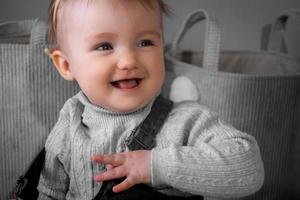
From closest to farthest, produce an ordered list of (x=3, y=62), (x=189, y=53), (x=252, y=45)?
(x=3, y=62) < (x=189, y=53) < (x=252, y=45)

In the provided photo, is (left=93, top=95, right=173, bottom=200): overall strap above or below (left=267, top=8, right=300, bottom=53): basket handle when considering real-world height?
below

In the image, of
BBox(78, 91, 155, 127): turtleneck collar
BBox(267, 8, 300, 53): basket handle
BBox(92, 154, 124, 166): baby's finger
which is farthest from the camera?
BBox(267, 8, 300, 53): basket handle

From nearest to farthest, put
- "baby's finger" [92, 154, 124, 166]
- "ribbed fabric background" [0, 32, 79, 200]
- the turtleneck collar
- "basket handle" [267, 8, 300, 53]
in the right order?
"baby's finger" [92, 154, 124, 166] → the turtleneck collar → "ribbed fabric background" [0, 32, 79, 200] → "basket handle" [267, 8, 300, 53]

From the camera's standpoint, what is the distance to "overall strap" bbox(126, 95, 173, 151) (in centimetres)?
74

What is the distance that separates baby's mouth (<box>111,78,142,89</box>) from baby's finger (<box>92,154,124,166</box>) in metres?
0.12

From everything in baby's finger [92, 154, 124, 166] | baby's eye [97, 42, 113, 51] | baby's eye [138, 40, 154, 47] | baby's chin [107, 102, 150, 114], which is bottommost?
baby's finger [92, 154, 124, 166]

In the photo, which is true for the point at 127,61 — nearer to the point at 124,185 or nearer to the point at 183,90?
the point at 124,185

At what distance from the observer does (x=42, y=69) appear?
985 mm

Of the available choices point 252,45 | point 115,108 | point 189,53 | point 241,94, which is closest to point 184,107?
point 115,108

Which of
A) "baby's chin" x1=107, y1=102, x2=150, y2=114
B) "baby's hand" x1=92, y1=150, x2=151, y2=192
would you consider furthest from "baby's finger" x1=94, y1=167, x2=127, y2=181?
"baby's chin" x1=107, y1=102, x2=150, y2=114

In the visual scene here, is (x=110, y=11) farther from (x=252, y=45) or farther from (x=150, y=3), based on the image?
(x=252, y=45)

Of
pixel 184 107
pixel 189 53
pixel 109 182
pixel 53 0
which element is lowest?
pixel 109 182

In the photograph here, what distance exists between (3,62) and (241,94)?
1.85ft

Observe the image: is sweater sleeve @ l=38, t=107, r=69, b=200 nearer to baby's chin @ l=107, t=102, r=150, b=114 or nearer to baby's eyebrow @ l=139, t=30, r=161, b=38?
baby's chin @ l=107, t=102, r=150, b=114
